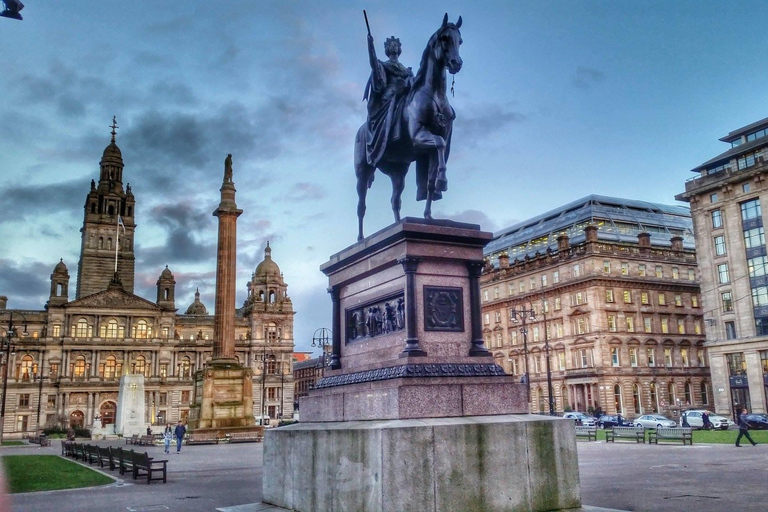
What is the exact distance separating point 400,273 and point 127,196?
430 feet

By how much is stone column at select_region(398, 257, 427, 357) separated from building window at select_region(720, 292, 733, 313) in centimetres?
6000

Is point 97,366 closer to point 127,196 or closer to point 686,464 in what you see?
point 127,196

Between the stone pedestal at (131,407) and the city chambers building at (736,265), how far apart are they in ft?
177

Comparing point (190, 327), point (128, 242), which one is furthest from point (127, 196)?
point (190, 327)

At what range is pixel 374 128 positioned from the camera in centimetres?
1201

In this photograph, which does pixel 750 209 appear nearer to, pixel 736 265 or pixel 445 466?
pixel 736 265

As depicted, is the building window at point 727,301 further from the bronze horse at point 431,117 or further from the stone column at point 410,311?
the stone column at point 410,311

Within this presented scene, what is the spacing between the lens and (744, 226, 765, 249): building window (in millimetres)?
59000

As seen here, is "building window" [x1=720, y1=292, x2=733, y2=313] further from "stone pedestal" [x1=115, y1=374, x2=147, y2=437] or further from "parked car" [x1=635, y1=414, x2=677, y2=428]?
"stone pedestal" [x1=115, y1=374, x2=147, y2=437]

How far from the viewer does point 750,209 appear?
60.3 metres

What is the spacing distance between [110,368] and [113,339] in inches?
183

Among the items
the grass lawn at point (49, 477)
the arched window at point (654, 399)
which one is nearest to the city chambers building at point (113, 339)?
the arched window at point (654, 399)

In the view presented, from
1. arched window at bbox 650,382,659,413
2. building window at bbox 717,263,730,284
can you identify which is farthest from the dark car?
arched window at bbox 650,382,659,413

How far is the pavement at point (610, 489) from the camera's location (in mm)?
12133
